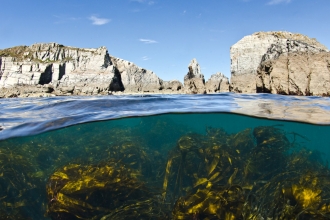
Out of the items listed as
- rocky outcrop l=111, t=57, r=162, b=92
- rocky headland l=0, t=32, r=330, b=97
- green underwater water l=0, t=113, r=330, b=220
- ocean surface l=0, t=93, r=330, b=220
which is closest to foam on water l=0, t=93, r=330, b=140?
ocean surface l=0, t=93, r=330, b=220

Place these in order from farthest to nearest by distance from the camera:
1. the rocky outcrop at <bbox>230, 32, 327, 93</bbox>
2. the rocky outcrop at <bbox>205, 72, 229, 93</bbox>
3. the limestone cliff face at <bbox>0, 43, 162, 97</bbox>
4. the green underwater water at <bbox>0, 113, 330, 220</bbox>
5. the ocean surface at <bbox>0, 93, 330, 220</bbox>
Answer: the limestone cliff face at <bbox>0, 43, 162, 97</bbox> < the rocky outcrop at <bbox>230, 32, 327, 93</bbox> < the rocky outcrop at <bbox>205, 72, 229, 93</bbox> < the ocean surface at <bbox>0, 93, 330, 220</bbox> < the green underwater water at <bbox>0, 113, 330, 220</bbox>

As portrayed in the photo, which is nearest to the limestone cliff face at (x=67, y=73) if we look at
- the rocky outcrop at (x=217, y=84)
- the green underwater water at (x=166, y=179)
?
the rocky outcrop at (x=217, y=84)

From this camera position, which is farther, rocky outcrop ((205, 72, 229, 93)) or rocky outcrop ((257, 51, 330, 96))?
rocky outcrop ((205, 72, 229, 93))

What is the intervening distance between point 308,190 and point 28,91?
51.3m

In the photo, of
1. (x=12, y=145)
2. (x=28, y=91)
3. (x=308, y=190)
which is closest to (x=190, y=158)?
(x=308, y=190)

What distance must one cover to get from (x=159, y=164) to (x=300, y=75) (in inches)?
382

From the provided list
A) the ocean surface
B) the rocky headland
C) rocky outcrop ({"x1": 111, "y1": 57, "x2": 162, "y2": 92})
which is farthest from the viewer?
rocky outcrop ({"x1": 111, "y1": 57, "x2": 162, "y2": 92})

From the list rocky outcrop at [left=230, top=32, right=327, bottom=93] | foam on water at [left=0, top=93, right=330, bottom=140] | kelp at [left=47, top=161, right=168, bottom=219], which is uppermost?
rocky outcrop at [left=230, top=32, right=327, bottom=93]

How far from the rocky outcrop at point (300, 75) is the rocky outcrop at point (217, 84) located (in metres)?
19.1

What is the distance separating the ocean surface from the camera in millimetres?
4625

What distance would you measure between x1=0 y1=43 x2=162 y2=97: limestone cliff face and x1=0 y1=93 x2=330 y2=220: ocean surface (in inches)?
1651

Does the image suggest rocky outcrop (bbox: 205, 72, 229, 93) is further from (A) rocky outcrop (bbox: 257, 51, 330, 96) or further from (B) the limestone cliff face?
(B) the limestone cliff face

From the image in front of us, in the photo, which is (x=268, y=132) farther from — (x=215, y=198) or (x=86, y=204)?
(x=86, y=204)

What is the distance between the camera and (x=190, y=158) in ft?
22.4
